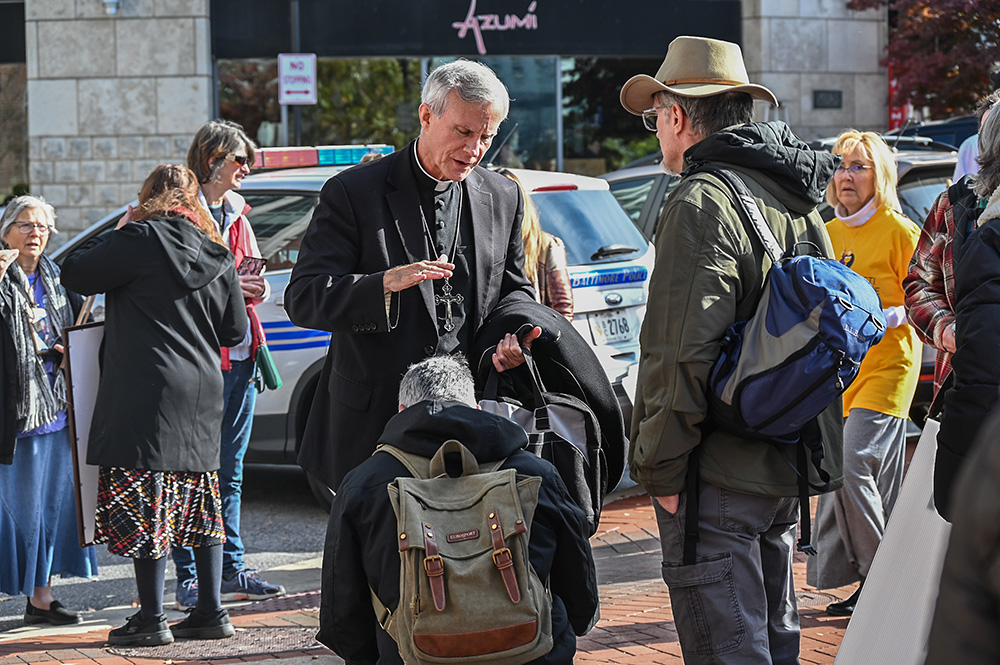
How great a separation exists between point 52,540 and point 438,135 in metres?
3.24

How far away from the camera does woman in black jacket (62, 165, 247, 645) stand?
5137 millimetres

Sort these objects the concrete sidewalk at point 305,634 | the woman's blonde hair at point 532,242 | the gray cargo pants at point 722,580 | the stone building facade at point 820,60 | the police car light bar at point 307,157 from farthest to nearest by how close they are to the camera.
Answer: the stone building facade at point 820,60 < the police car light bar at point 307,157 < the woman's blonde hair at point 532,242 < the concrete sidewalk at point 305,634 < the gray cargo pants at point 722,580

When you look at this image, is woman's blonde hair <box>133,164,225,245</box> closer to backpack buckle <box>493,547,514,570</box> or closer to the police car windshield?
the police car windshield

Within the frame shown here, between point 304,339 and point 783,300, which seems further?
point 304,339

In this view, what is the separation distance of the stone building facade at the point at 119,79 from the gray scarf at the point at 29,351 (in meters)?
10.7

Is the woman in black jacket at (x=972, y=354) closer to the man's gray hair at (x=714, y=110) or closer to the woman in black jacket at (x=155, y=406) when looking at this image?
the man's gray hair at (x=714, y=110)

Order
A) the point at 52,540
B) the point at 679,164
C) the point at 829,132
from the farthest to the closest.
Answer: the point at 829,132, the point at 52,540, the point at 679,164

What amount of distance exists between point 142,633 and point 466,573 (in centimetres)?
274

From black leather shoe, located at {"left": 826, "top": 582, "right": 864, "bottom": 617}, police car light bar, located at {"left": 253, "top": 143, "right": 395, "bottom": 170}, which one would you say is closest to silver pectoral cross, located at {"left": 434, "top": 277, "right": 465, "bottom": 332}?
black leather shoe, located at {"left": 826, "top": 582, "right": 864, "bottom": 617}

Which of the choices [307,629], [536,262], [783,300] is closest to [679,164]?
[783,300]

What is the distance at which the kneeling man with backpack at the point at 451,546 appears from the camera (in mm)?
2969

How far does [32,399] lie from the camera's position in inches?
219

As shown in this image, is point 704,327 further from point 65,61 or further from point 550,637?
point 65,61

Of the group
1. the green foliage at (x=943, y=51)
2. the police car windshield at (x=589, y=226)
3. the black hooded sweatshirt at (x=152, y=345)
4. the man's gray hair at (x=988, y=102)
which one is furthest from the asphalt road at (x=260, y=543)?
the green foliage at (x=943, y=51)
